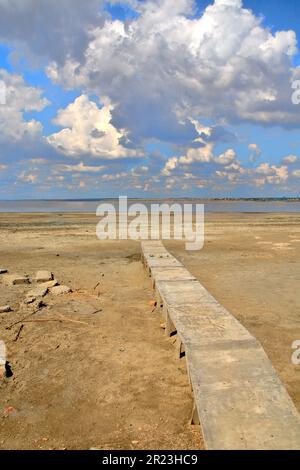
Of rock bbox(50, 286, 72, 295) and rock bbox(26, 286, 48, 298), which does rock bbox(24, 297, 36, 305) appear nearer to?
rock bbox(26, 286, 48, 298)

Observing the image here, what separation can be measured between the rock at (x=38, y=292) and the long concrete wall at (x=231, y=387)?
380 cm

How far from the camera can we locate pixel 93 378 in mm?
5148

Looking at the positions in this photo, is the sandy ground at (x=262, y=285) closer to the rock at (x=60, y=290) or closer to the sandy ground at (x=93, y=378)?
the sandy ground at (x=93, y=378)

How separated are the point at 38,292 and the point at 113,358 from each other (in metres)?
3.84

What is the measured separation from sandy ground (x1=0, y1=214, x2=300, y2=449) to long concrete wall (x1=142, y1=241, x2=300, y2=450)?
0.45 m

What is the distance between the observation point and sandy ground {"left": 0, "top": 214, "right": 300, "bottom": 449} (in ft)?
13.2

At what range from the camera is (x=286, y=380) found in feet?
16.4

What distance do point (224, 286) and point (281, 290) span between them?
1364 mm

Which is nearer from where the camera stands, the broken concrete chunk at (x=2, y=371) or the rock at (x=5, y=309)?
the broken concrete chunk at (x=2, y=371)

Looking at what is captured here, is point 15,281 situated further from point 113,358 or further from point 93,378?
point 93,378

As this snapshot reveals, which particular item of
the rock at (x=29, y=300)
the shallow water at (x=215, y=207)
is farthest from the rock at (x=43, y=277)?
the shallow water at (x=215, y=207)

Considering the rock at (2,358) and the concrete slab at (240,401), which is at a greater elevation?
the concrete slab at (240,401)

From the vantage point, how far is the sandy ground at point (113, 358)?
4.03m
